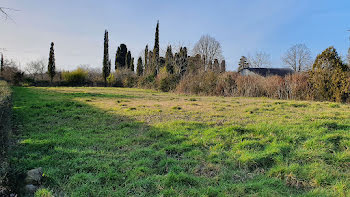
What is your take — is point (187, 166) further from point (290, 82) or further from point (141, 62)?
point (141, 62)

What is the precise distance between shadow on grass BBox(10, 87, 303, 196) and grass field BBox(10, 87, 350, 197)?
12 mm

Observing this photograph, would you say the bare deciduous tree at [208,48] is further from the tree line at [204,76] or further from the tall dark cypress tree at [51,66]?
the tall dark cypress tree at [51,66]

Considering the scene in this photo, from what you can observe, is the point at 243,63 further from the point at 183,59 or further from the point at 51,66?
the point at 51,66

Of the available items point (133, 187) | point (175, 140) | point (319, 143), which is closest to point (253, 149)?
point (319, 143)

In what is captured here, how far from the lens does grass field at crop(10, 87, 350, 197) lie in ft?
8.66

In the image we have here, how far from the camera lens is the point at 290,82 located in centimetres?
1199

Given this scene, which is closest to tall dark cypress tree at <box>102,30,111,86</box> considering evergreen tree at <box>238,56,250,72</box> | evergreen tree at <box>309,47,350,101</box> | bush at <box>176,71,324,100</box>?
bush at <box>176,71,324,100</box>

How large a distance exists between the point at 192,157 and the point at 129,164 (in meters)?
1.03

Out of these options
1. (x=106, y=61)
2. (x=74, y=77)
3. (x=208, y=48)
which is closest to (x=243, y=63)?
(x=208, y=48)

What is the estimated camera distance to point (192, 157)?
3.50 m

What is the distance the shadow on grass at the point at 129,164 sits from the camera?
8.51 ft

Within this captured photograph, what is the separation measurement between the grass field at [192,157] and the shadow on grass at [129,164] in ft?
0.04

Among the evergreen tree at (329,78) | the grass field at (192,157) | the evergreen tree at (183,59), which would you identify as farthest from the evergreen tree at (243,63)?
the grass field at (192,157)

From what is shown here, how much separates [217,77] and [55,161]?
1273 cm
